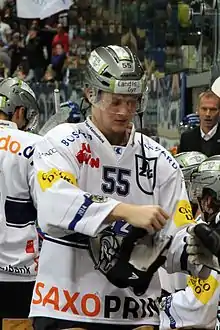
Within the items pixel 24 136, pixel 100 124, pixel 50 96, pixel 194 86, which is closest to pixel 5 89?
pixel 24 136

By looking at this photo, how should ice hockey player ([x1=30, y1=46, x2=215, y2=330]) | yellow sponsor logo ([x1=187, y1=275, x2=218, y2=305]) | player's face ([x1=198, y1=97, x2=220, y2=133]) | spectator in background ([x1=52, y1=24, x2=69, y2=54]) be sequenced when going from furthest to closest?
spectator in background ([x1=52, y1=24, x2=69, y2=54]) < player's face ([x1=198, y1=97, x2=220, y2=133]) < yellow sponsor logo ([x1=187, y1=275, x2=218, y2=305]) < ice hockey player ([x1=30, y1=46, x2=215, y2=330])

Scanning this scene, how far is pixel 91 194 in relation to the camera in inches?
150

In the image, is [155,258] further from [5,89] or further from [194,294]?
[5,89]

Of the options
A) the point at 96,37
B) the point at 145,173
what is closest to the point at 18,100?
the point at 145,173

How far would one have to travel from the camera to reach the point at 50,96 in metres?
14.5

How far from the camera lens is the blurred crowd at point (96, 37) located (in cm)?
1391

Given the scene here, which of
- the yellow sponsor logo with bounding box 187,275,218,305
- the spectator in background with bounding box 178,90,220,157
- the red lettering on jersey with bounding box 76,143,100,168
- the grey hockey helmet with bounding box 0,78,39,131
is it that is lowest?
the spectator in background with bounding box 178,90,220,157

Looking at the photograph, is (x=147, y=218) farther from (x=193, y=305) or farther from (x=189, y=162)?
(x=189, y=162)

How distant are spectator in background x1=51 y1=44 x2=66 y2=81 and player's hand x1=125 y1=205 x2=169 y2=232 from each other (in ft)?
45.7

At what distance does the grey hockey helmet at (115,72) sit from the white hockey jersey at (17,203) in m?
1.06

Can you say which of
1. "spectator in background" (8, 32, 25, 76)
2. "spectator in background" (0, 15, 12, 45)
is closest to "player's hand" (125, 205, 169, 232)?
"spectator in background" (8, 32, 25, 76)

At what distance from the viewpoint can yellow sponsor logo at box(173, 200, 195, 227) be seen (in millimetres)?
3963

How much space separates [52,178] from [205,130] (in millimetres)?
5431

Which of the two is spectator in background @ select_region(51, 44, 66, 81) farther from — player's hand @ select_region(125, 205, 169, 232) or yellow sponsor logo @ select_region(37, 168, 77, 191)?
player's hand @ select_region(125, 205, 169, 232)
